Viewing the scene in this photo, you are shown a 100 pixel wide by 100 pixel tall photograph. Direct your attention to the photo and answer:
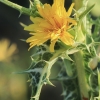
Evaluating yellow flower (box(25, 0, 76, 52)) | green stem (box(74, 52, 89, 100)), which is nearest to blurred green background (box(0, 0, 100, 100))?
green stem (box(74, 52, 89, 100))

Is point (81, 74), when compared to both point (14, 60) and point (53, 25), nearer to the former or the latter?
point (53, 25)

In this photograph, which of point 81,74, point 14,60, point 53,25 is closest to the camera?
point 53,25

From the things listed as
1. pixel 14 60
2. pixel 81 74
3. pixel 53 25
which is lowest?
pixel 81 74

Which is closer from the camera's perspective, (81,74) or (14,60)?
(81,74)

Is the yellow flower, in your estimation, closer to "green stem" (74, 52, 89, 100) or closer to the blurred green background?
"green stem" (74, 52, 89, 100)

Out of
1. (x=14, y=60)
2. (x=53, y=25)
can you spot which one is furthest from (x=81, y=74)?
(x=14, y=60)

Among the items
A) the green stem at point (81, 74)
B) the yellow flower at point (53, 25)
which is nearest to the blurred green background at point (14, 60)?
the green stem at point (81, 74)

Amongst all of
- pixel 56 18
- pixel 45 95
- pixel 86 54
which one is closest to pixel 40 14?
pixel 56 18

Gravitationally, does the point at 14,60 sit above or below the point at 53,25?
above

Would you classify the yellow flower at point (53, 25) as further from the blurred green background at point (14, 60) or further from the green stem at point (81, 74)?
the blurred green background at point (14, 60)
